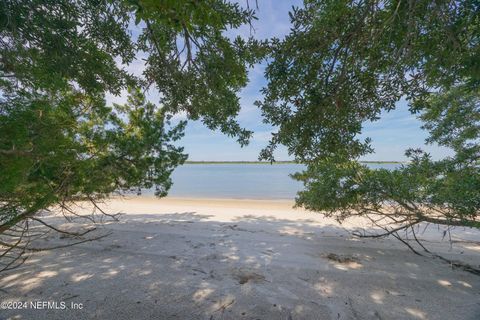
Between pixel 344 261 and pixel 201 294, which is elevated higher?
pixel 344 261

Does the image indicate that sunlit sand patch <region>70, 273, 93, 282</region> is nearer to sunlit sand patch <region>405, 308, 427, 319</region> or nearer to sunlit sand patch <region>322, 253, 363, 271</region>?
sunlit sand patch <region>322, 253, 363, 271</region>

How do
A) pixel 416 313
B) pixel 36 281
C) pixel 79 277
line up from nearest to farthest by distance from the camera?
1. pixel 416 313
2. pixel 36 281
3. pixel 79 277

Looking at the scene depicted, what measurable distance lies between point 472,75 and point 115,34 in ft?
15.3

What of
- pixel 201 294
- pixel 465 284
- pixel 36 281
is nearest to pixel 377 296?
pixel 465 284

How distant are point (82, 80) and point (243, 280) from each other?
377 cm

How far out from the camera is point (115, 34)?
3709 millimetres

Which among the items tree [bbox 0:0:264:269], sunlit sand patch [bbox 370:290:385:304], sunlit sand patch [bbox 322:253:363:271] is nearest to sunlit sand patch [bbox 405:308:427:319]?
sunlit sand patch [bbox 370:290:385:304]

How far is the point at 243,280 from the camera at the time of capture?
3.31m

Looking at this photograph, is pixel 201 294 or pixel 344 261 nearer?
pixel 201 294

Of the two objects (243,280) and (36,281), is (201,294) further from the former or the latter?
(36,281)

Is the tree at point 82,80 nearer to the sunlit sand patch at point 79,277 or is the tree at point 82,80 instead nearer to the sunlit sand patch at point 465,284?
the sunlit sand patch at point 79,277

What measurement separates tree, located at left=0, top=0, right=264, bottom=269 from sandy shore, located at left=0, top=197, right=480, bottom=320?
873 mm

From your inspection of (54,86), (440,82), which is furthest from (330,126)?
(54,86)

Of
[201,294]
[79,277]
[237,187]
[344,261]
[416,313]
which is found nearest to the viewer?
[416,313]
